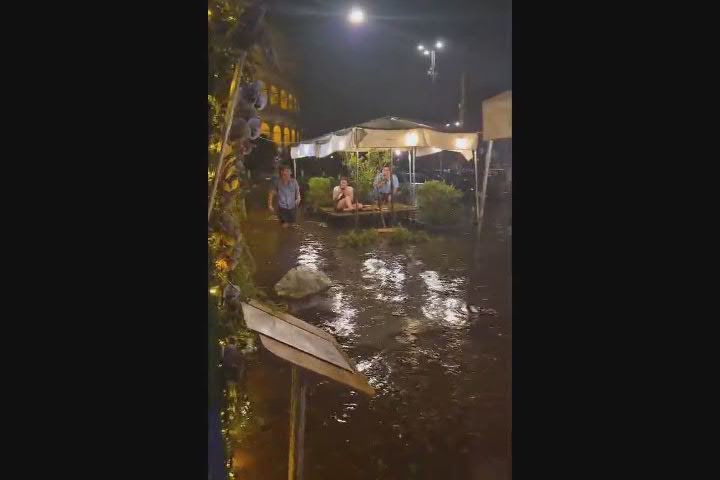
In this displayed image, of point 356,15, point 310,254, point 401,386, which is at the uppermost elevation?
point 356,15

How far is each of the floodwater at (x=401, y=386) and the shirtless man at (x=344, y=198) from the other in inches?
125

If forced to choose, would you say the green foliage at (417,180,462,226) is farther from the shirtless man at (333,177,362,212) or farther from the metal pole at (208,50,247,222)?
the metal pole at (208,50,247,222)

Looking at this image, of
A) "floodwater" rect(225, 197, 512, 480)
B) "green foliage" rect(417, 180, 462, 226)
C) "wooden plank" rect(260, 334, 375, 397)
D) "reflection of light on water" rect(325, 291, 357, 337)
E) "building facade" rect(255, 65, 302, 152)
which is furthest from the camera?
"green foliage" rect(417, 180, 462, 226)

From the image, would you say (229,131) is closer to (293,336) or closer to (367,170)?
(293,336)

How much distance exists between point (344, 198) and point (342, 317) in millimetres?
5315

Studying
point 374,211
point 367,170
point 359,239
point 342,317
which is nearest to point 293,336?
point 342,317

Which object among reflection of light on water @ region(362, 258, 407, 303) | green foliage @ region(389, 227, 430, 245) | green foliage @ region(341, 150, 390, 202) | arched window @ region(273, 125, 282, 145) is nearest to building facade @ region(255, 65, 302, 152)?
arched window @ region(273, 125, 282, 145)

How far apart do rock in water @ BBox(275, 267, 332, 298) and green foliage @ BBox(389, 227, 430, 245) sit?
302cm

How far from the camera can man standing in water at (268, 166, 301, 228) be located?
27.8 feet

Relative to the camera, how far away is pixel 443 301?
536cm
